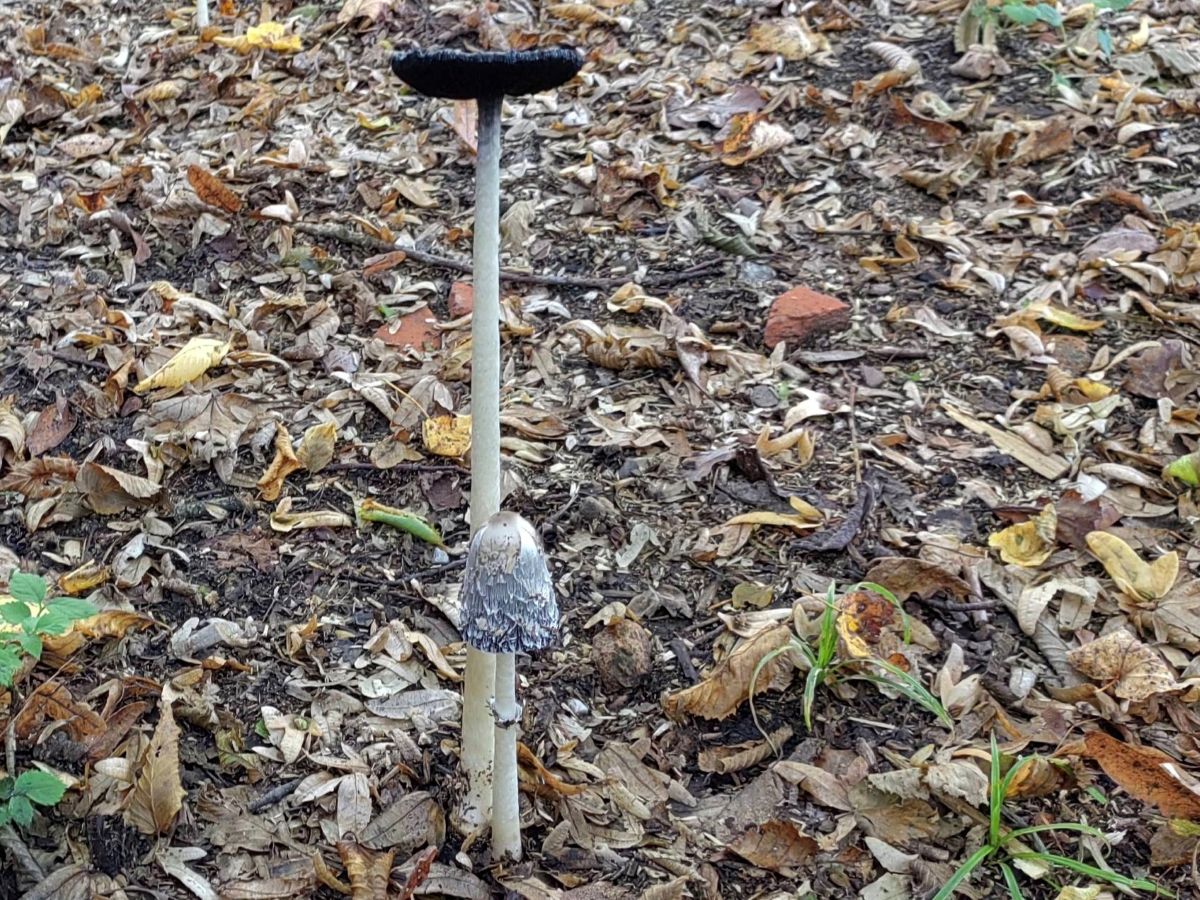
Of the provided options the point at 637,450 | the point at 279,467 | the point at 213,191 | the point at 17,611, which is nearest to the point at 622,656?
the point at 637,450

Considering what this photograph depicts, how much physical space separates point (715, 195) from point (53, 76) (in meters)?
3.36

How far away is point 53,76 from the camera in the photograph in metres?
5.57

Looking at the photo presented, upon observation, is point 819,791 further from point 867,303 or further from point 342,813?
point 867,303

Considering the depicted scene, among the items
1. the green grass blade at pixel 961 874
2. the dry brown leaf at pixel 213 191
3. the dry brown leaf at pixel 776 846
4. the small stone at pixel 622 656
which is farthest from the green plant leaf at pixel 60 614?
the dry brown leaf at pixel 213 191

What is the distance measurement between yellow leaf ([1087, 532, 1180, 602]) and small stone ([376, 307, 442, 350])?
2161mm

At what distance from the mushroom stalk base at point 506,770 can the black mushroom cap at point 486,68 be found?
3.18 feet

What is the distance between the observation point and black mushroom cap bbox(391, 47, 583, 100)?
1.76 meters

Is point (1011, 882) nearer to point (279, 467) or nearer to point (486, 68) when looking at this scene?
point (486, 68)

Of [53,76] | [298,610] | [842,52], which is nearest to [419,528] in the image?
[298,610]

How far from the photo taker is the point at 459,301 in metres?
4.07

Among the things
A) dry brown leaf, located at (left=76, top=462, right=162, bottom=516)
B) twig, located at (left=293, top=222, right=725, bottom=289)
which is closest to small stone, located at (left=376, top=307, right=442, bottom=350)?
twig, located at (left=293, top=222, right=725, bottom=289)

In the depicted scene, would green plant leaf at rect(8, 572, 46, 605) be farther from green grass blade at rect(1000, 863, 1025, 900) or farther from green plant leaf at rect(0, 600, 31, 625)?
green grass blade at rect(1000, 863, 1025, 900)

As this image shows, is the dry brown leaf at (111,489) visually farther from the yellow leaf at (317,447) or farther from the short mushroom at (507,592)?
the short mushroom at (507,592)

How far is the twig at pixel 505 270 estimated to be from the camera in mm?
4129
